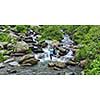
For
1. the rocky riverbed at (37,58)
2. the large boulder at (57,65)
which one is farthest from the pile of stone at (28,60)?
the large boulder at (57,65)

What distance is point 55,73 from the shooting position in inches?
76.8

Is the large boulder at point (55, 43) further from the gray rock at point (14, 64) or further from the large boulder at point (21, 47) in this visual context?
the gray rock at point (14, 64)

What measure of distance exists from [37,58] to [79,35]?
460 mm

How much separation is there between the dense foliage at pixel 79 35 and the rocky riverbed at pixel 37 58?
0.05 meters

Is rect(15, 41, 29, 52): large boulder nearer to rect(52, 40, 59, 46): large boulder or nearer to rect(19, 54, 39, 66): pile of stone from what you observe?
rect(19, 54, 39, 66): pile of stone

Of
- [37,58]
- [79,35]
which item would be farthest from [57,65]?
[79,35]

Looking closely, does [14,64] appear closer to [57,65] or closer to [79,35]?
[57,65]

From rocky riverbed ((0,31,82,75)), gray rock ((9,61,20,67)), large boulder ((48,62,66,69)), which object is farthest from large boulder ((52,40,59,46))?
gray rock ((9,61,20,67))

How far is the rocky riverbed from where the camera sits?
1943mm

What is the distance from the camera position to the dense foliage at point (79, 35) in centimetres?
196
